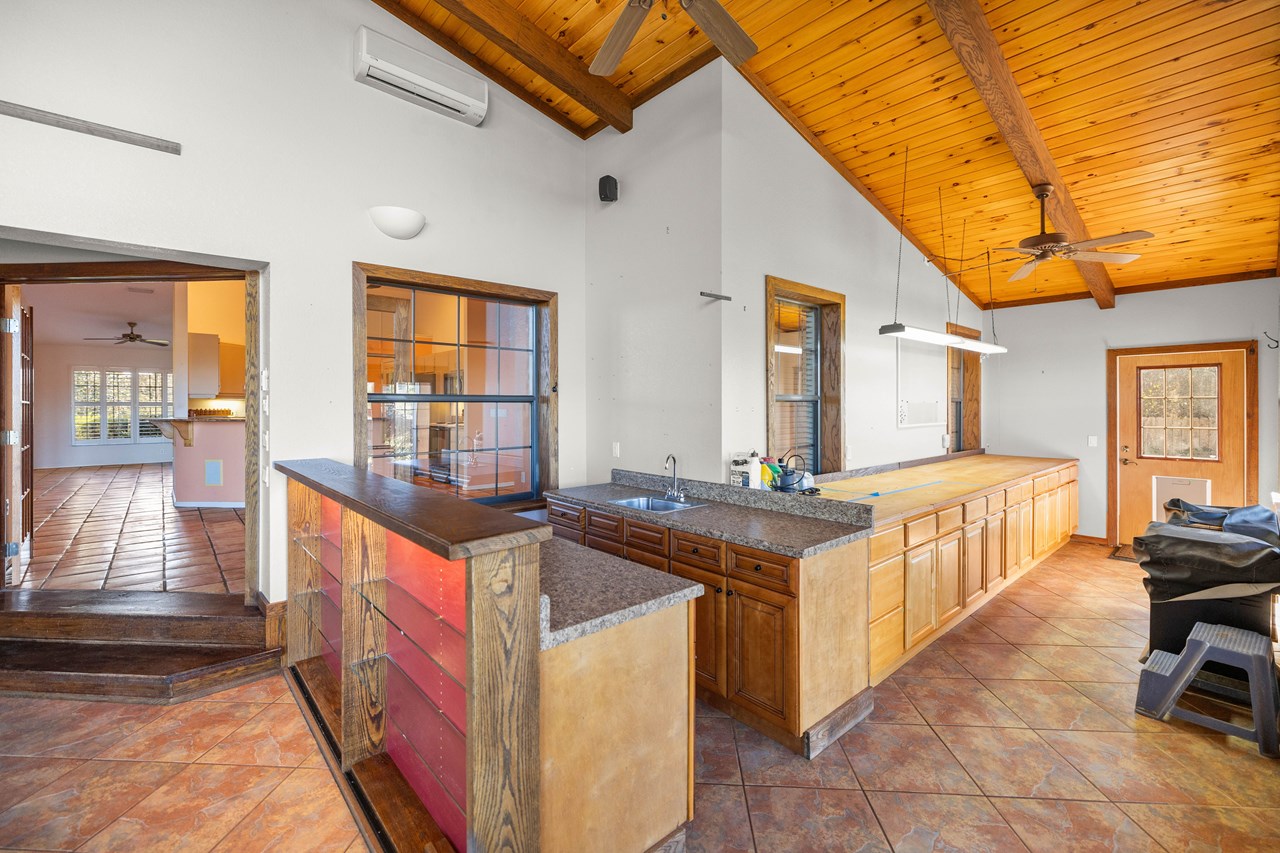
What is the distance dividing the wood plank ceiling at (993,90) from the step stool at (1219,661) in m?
2.84

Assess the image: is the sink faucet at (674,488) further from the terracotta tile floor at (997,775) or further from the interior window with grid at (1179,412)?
the interior window with grid at (1179,412)

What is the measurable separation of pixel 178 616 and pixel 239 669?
474 millimetres

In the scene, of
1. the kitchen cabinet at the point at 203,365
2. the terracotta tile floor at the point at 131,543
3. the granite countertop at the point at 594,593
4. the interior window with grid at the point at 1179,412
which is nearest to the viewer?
the granite countertop at the point at 594,593

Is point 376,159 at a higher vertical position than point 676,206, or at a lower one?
higher

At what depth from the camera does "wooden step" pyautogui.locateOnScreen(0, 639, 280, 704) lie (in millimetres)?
2719

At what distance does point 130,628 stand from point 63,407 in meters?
9.42

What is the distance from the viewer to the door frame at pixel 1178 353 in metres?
4.82

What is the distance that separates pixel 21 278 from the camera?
331cm

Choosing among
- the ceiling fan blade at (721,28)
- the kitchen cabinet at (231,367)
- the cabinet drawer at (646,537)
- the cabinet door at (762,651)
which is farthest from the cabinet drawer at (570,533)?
the kitchen cabinet at (231,367)

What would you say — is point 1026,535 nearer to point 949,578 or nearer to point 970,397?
point 949,578

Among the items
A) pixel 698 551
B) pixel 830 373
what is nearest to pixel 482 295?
pixel 698 551

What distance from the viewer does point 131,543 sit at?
14.3ft

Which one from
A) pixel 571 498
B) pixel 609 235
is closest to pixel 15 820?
pixel 571 498

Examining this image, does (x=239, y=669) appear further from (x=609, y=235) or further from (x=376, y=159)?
(x=609, y=235)
